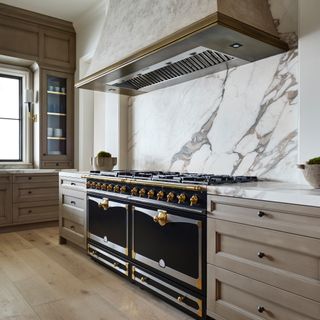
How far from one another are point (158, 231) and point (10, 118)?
3487 millimetres

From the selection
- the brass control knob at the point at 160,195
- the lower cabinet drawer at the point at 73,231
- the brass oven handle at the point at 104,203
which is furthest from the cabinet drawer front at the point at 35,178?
the brass control knob at the point at 160,195

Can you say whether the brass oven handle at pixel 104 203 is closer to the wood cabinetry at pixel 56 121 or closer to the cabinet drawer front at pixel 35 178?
the cabinet drawer front at pixel 35 178

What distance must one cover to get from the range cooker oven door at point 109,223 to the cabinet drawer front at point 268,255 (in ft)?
2.99

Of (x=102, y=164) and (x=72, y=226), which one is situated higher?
(x=102, y=164)

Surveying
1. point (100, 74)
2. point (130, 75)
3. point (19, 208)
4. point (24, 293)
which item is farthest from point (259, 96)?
point (19, 208)

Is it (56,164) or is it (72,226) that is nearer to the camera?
(72,226)

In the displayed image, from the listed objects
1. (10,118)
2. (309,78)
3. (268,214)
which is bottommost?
(268,214)

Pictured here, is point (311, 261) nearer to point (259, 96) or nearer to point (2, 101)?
point (259, 96)

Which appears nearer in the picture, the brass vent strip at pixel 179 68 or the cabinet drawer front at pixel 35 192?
the brass vent strip at pixel 179 68

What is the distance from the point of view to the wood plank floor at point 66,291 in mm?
2027

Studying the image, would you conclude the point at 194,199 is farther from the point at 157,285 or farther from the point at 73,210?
the point at 73,210

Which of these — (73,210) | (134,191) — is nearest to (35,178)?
(73,210)

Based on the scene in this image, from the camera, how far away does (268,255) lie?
1548 mm

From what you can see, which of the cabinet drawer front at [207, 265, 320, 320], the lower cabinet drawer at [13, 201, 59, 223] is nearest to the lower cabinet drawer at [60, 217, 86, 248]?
the lower cabinet drawer at [13, 201, 59, 223]
